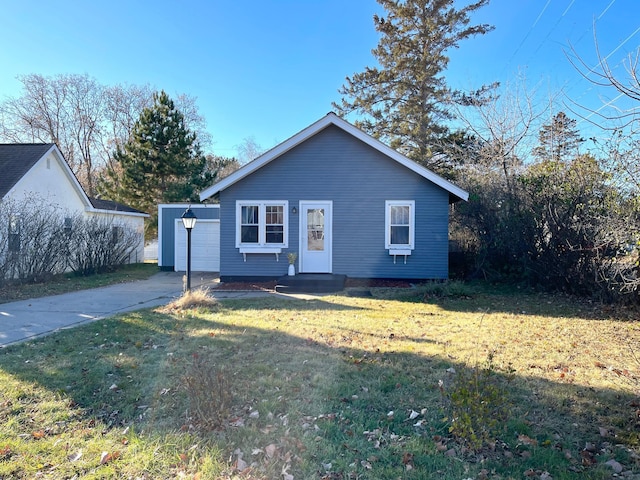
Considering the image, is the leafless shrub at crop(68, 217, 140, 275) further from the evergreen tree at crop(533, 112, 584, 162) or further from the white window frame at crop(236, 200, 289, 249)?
the evergreen tree at crop(533, 112, 584, 162)

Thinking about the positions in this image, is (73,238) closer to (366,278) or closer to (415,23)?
(366,278)

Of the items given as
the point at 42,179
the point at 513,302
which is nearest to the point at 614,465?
the point at 513,302

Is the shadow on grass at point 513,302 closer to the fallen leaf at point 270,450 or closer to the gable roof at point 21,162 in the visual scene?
the fallen leaf at point 270,450

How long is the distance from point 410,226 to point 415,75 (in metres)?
12.6

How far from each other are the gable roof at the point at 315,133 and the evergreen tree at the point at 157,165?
40.9 feet

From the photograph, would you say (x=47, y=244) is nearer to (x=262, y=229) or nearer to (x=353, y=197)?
(x=262, y=229)

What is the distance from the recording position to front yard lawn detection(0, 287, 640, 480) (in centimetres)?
285

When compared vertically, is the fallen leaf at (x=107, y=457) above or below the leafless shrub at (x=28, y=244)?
below

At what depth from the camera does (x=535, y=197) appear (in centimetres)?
992

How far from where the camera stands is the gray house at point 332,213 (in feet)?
39.1

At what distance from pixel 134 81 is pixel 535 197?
32649 millimetres

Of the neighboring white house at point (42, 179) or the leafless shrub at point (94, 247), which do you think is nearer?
the neighboring white house at point (42, 179)

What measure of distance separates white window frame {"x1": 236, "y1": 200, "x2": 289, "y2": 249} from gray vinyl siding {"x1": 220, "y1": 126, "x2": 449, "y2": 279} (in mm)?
155

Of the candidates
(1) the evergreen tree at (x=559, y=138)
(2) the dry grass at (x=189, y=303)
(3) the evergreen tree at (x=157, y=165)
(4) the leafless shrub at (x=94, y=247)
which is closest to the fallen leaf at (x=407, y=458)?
(2) the dry grass at (x=189, y=303)
